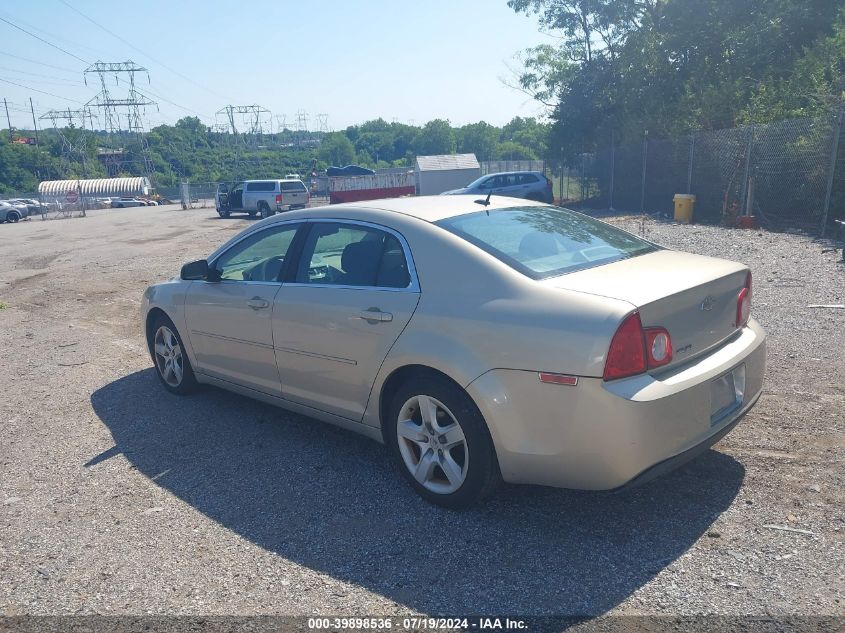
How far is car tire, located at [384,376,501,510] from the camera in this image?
130 inches

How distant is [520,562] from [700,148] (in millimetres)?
18741

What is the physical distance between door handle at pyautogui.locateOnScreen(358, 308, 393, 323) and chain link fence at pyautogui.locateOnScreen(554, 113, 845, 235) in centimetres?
1256

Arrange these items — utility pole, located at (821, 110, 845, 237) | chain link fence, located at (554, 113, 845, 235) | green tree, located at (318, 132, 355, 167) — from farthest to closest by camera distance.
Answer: green tree, located at (318, 132, 355, 167) < chain link fence, located at (554, 113, 845, 235) < utility pole, located at (821, 110, 845, 237)

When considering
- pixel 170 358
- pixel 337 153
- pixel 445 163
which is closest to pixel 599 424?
pixel 170 358

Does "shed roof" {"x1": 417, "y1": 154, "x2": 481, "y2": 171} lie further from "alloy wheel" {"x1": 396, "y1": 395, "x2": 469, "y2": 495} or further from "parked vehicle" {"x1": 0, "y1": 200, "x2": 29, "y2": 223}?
"alloy wheel" {"x1": 396, "y1": 395, "x2": 469, "y2": 495}

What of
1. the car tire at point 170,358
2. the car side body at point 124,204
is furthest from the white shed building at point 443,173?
the car side body at point 124,204

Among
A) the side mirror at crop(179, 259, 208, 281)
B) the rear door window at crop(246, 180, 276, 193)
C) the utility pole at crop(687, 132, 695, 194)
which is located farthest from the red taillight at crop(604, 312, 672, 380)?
the rear door window at crop(246, 180, 276, 193)

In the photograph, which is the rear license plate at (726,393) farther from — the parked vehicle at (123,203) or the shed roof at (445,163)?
the parked vehicle at (123,203)

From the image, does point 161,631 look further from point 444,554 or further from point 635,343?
point 635,343

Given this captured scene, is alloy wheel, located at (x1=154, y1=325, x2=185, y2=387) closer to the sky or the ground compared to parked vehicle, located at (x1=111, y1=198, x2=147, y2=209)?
closer to the sky

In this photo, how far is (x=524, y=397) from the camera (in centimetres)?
307

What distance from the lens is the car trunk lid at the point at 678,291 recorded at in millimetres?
3082

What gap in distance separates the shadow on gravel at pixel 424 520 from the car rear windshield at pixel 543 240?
4.20 feet

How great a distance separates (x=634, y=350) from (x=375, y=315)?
144cm
